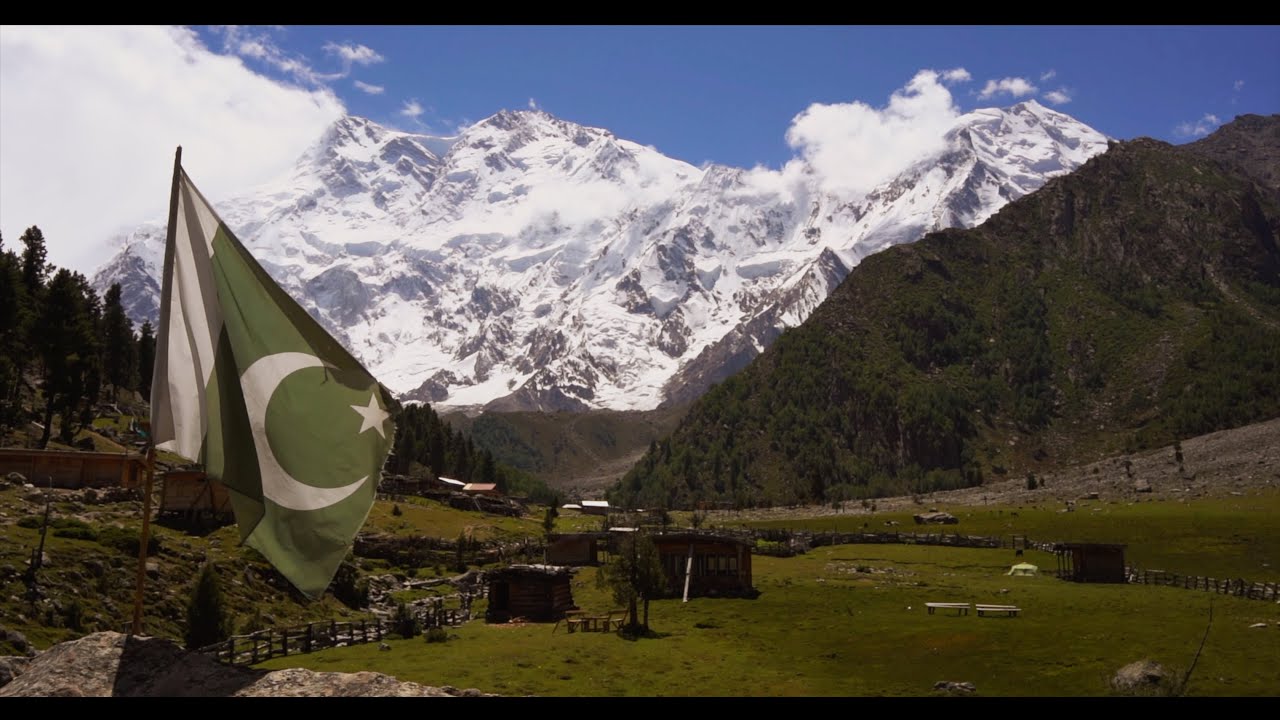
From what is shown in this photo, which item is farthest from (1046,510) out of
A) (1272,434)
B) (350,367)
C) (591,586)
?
(350,367)

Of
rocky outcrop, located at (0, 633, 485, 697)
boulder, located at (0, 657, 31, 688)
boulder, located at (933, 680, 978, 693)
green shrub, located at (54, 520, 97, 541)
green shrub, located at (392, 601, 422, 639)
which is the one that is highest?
green shrub, located at (54, 520, 97, 541)

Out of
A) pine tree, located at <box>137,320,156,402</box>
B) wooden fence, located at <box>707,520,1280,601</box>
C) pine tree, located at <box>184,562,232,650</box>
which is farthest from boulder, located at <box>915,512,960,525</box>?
pine tree, located at <box>137,320,156,402</box>

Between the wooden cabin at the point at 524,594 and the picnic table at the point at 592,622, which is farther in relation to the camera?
the wooden cabin at the point at 524,594

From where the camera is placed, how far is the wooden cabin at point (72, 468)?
248 ft

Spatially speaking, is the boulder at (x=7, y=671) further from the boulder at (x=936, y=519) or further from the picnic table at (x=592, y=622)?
the boulder at (x=936, y=519)

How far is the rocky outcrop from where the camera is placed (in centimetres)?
1555

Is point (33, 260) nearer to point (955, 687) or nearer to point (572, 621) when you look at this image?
point (572, 621)

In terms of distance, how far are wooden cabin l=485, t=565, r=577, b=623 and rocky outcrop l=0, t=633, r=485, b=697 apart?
49.4 meters

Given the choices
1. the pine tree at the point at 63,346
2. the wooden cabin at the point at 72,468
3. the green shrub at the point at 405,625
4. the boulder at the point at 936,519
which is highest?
the pine tree at the point at 63,346

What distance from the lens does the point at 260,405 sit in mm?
16984

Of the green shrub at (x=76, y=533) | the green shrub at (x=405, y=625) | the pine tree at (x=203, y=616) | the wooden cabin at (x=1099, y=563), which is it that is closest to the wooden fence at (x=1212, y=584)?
the wooden cabin at (x=1099, y=563)

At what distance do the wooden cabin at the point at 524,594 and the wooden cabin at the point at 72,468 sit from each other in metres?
28.7

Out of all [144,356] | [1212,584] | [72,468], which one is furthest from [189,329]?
[144,356]

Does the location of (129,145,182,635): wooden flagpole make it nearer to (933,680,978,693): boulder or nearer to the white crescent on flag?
the white crescent on flag
